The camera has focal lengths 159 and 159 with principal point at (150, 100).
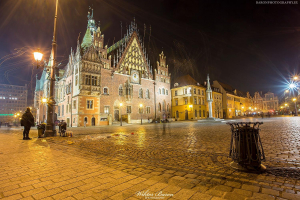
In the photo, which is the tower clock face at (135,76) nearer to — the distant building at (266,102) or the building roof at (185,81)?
the building roof at (185,81)

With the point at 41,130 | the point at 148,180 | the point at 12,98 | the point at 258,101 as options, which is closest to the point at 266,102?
the point at 258,101

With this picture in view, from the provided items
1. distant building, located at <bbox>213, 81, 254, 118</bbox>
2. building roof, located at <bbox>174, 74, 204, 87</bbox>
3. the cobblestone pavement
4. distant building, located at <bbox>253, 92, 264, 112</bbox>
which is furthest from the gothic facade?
distant building, located at <bbox>253, 92, 264, 112</bbox>

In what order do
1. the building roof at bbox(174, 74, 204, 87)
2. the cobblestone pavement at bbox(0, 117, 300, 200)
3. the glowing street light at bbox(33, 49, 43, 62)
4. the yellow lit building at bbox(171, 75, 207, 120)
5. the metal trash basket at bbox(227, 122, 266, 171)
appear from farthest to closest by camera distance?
the building roof at bbox(174, 74, 204, 87), the yellow lit building at bbox(171, 75, 207, 120), the glowing street light at bbox(33, 49, 43, 62), the metal trash basket at bbox(227, 122, 266, 171), the cobblestone pavement at bbox(0, 117, 300, 200)

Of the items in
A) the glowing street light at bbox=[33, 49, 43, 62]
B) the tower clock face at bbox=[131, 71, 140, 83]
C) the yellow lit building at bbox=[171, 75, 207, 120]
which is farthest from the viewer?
the yellow lit building at bbox=[171, 75, 207, 120]

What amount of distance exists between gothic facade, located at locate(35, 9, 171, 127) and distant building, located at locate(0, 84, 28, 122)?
261 ft

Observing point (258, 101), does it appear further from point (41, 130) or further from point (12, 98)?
point (12, 98)

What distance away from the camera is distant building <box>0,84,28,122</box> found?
104938 millimetres

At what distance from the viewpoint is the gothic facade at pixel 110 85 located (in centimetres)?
3247

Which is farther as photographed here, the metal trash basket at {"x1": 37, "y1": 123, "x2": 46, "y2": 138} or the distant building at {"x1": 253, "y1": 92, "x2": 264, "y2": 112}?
the distant building at {"x1": 253, "y1": 92, "x2": 264, "y2": 112}

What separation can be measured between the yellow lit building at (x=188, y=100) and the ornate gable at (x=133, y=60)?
41.8 ft

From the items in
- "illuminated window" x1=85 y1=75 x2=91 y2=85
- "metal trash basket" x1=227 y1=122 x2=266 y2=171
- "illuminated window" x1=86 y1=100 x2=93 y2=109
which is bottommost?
"metal trash basket" x1=227 y1=122 x2=266 y2=171

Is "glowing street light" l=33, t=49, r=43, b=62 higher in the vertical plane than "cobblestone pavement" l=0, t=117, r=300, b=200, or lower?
higher

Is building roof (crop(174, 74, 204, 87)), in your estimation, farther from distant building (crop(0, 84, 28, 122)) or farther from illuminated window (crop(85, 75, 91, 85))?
distant building (crop(0, 84, 28, 122))

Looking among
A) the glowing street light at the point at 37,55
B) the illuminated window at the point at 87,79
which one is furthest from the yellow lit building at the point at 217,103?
the glowing street light at the point at 37,55
